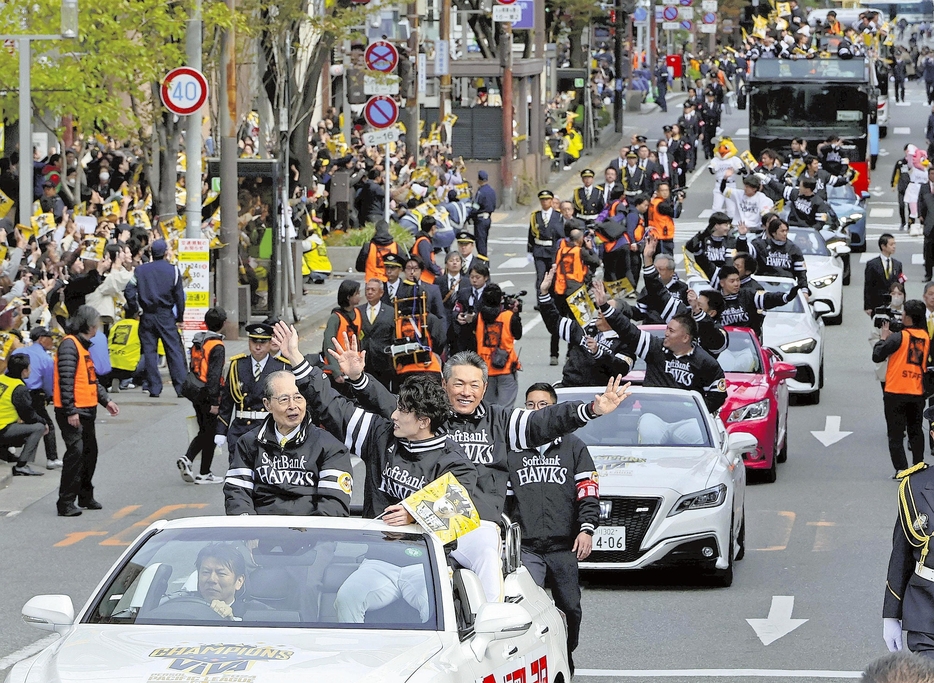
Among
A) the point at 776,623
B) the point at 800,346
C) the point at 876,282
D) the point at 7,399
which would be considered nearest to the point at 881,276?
the point at 876,282

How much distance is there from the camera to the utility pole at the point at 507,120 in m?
44.6

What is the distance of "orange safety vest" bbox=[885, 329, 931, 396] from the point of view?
15.9 m

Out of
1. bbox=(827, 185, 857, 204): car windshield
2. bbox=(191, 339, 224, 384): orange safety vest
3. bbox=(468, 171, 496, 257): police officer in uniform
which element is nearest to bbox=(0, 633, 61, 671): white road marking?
bbox=(191, 339, 224, 384): orange safety vest

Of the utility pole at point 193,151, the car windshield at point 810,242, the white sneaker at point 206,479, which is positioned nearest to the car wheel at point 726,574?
the white sneaker at point 206,479

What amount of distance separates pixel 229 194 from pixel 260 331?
11.3 metres

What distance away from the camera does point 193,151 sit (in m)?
23.2

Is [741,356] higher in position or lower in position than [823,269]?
higher

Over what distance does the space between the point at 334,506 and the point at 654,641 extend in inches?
112

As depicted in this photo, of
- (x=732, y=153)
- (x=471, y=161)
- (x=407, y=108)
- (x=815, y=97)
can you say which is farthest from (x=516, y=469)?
(x=471, y=161)

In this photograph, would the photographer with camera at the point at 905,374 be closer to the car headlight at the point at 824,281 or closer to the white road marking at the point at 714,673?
the white road marking at the point at 714,673

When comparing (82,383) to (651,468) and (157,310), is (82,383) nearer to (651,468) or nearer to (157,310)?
(651,468)

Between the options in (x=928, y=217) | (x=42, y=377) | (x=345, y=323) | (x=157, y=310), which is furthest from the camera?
(x=928, y=217)

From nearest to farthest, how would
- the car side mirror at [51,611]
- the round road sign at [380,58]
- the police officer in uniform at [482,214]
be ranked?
the car side mirror at [51,611], the round road sign at [380,58], the police officer in uniform at [482,214]

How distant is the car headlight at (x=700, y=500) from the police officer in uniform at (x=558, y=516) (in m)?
2.62
